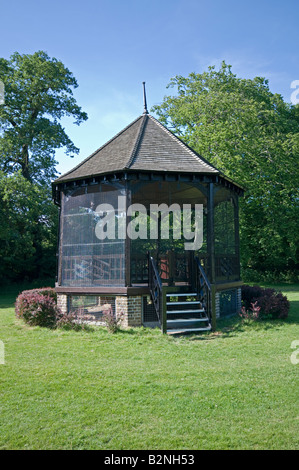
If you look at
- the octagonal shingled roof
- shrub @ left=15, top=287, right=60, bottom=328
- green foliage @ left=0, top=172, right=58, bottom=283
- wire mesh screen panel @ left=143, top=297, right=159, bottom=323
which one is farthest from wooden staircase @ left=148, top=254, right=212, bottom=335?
green foliage @ left=0, top=172, right=58, bottom=283

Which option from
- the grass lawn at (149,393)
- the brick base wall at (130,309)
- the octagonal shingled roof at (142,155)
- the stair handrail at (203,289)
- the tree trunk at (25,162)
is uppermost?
the tree trunk at (25,162)

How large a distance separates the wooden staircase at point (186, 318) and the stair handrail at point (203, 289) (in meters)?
0.13

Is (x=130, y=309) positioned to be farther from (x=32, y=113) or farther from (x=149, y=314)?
(x=32, y=113)

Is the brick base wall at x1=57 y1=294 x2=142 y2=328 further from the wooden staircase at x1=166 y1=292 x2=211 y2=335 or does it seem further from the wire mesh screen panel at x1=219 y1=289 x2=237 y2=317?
the wire mesh screen panel at x1=219 y1=289 x2=237 y2=317

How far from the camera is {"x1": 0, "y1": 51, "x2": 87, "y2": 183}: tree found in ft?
88.6

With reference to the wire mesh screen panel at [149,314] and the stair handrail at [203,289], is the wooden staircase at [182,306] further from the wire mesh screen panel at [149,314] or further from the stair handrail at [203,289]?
the wire mesh screen panel at [149,314]

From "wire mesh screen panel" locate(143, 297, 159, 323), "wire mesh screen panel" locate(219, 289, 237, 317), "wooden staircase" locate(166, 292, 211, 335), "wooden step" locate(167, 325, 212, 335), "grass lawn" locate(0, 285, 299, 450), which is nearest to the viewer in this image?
"grass lawn" locate(0, 285, 299, 450)

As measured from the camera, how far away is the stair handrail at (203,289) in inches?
402

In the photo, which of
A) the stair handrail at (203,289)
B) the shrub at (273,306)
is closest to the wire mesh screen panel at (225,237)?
the stair handrail at (203,289)

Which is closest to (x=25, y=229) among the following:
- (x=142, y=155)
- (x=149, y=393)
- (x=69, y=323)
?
(x=142, y=155)

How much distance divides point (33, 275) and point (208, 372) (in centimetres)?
2307

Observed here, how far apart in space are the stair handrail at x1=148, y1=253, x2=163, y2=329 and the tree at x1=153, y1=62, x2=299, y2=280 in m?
14.8

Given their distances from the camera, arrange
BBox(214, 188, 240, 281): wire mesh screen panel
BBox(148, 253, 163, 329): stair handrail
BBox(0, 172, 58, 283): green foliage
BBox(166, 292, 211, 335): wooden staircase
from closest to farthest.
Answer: BBox(166, 292, 211, 335): wooden staircase, BBox(148, 253, 163, 329): stair handrail, BBox(214, 188, 240, 281): wire mesh screen panel, BBox(0, 172, 58, 283): green foliage

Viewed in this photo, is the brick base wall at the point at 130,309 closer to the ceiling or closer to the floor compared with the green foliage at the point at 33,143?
closer to the floor
